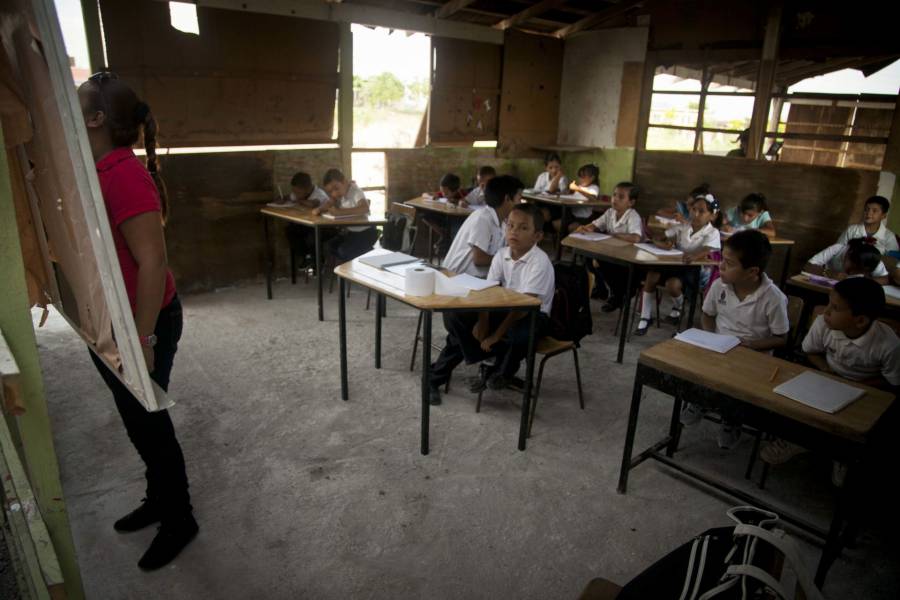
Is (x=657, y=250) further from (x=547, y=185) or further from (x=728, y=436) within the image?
(x=547, y=185)

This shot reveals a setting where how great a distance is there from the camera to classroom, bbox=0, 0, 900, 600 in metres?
1.45

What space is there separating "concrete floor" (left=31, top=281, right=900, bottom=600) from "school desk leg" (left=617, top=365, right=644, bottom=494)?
0.23 feet

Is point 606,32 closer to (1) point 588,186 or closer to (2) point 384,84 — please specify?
(1) point 588,186

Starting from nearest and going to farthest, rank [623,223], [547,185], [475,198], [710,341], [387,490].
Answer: [710,341] < [387,490] < [623,223] < [475,198] < [547,185]

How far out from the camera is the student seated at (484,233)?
3.61 m

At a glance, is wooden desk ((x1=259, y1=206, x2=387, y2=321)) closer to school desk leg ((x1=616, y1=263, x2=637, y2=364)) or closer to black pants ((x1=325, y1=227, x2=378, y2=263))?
black pants ((x1=325, y1=227, x2=378, y2=263))

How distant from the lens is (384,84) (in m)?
6.89

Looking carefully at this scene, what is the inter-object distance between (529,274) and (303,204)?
2.96m

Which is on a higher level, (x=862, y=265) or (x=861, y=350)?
(x=862, y=265)

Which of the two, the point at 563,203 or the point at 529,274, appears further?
the point at 563,203

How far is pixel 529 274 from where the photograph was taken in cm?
304

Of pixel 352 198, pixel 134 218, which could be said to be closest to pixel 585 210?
pixel 352 198

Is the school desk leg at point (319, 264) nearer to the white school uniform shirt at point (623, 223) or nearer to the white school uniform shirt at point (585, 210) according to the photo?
the white school uniform shirt at point (623, 223)

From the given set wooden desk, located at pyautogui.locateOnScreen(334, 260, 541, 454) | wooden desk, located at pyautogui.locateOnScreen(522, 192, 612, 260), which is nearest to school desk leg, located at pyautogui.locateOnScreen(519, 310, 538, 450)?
wooden desk, located at pyautogui.locateOnScreen(334, 260, 541, 454)
